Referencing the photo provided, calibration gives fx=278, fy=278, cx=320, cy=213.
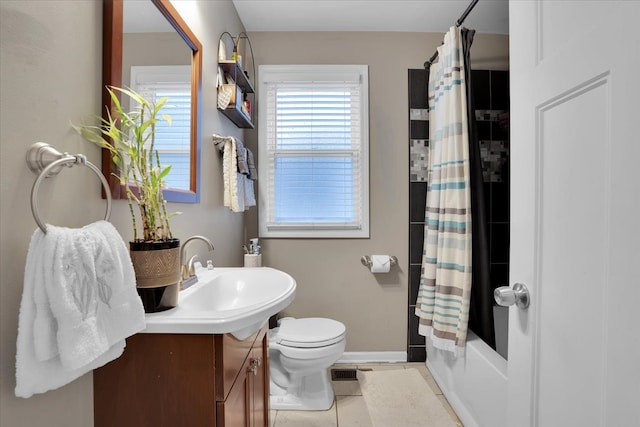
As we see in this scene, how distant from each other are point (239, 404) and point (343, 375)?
134cm

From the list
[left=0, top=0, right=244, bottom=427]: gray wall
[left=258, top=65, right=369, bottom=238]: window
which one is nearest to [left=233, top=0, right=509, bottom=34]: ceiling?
[left=258, top=65, right=369, bottom=238]: window

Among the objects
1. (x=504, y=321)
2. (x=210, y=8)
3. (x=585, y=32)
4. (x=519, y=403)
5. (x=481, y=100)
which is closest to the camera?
(x=585, y=32)

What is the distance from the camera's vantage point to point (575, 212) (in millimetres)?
641

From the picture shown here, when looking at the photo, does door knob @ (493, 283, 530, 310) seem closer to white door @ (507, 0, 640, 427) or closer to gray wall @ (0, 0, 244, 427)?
white door @ (507, 0, 640, 427)

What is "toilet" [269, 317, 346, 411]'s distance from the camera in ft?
5.08

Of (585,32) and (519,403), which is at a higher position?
(585,32)

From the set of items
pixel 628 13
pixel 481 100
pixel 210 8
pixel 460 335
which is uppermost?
pixel 210 8

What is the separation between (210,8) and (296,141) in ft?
3.16

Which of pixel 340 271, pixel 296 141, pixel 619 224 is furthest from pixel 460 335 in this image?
pixel 296 141

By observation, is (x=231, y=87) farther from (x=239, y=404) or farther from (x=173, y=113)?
(x=239, y=404)

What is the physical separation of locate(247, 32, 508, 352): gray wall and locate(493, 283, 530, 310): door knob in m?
1.37

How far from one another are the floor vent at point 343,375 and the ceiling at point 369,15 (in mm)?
2564

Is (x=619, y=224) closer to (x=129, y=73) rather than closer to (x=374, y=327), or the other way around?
(x=129, y=73)

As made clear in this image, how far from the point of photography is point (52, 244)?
0.51m
